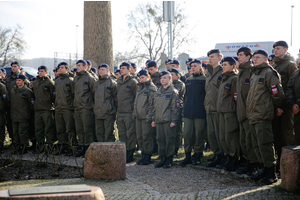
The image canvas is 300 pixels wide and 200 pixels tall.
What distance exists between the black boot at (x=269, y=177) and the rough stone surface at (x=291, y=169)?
1.83ft

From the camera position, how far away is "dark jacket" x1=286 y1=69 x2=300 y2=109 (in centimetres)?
589

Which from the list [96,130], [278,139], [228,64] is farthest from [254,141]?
[96,130]

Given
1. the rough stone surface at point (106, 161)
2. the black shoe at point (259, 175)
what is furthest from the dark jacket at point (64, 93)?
the black shoe at point (259, 175)

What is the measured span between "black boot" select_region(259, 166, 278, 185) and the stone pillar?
7.26m

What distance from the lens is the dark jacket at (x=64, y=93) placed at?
29.8 feet

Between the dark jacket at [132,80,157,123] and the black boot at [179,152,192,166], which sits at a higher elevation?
the dark jacket at [132,80,157,123]

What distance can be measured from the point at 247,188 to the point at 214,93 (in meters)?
2.35

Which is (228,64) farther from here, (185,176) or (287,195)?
(287,195)

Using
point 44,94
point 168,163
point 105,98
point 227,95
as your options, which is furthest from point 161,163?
point 44,94

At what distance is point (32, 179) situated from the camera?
6371 mm

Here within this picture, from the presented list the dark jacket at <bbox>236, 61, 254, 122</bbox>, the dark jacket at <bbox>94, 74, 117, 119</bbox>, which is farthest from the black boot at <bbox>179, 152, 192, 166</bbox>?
the dark jacket at <bbox>94, 74, 117, 119</bbox>

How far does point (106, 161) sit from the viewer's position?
19.4ft

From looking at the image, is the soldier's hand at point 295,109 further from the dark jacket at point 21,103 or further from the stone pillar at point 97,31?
the dark jacket at point 21,103

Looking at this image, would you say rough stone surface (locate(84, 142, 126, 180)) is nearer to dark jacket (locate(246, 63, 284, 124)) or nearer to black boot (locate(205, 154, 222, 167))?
black boot (locate(205, 154, 222, 167))
